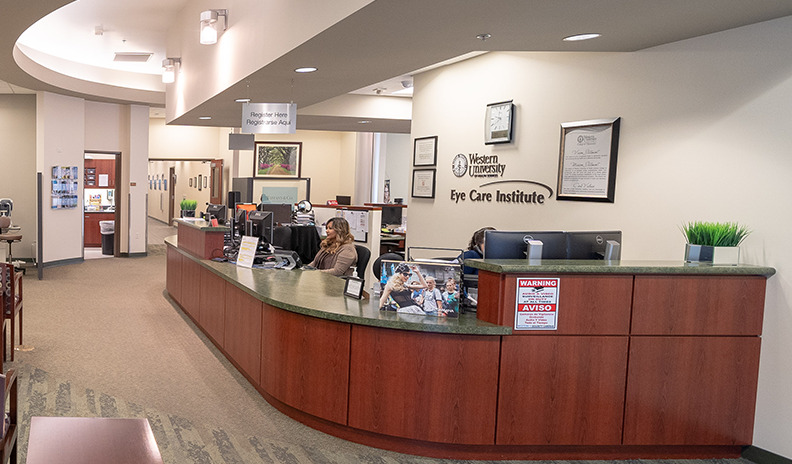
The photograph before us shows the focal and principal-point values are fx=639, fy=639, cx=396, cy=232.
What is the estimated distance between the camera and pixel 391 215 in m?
10.8

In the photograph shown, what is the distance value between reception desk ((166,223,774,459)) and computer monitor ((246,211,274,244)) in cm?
275

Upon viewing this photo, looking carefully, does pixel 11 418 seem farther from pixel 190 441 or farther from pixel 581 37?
pixel 581 37

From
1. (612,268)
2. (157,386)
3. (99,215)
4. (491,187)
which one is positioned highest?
(491,187)

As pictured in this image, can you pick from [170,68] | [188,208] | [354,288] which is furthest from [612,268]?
[188,208]

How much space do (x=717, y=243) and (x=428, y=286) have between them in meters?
1.77

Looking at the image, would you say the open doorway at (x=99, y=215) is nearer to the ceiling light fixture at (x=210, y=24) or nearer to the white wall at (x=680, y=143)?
the ceiling light fixture at (x=210, y=24)

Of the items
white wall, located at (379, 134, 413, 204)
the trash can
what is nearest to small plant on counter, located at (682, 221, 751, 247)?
the trash can

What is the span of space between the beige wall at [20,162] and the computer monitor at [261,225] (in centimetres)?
597

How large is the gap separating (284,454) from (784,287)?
308 cm

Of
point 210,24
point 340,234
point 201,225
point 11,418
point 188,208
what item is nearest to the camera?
point 11,418

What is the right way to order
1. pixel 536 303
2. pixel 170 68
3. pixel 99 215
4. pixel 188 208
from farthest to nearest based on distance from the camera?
pixel 99 215 → pixel 188 208 → pixel 170 68 → pixel 536 303

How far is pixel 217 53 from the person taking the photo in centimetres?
727

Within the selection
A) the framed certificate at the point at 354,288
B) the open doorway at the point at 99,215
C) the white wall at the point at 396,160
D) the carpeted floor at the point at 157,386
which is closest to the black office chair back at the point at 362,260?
the carpeted floor at the point at 157,386

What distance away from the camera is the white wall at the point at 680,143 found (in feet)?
12.3
